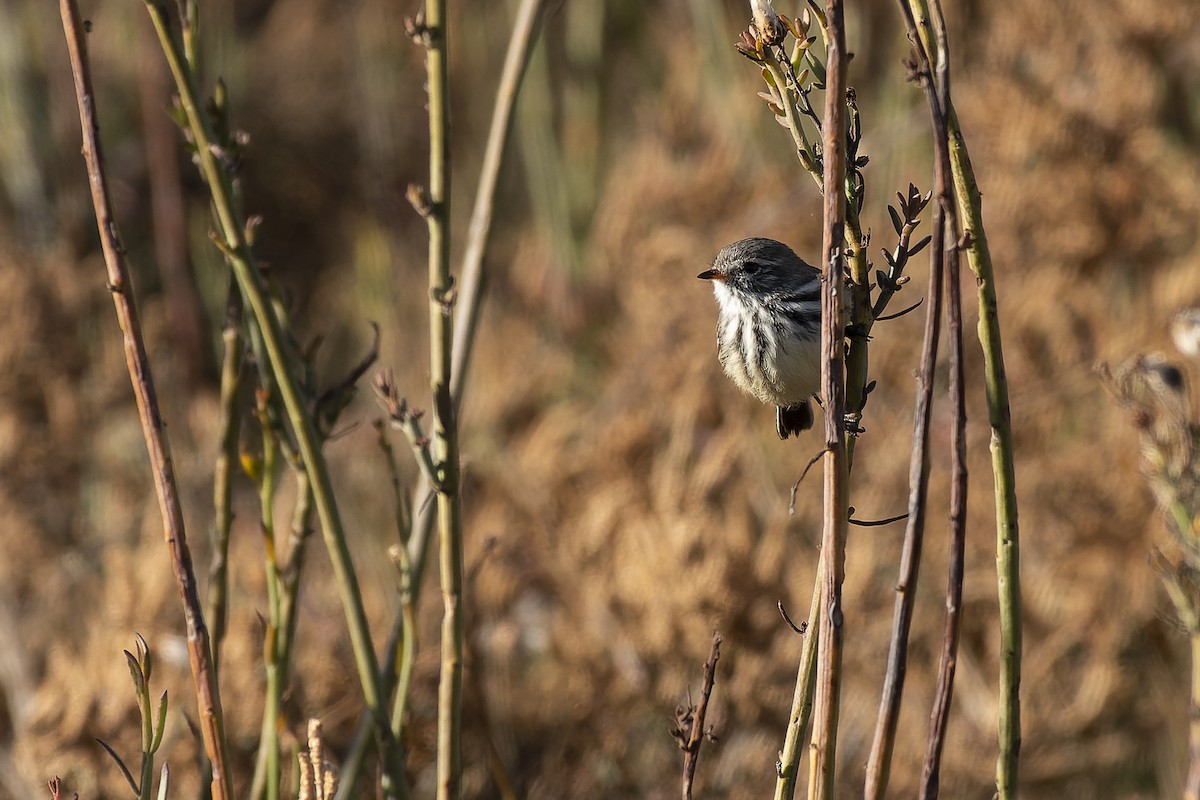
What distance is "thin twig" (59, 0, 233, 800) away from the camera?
150cm

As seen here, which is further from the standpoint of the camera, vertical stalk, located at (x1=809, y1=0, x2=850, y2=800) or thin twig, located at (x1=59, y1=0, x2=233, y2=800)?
thin twig, located at (x1=59, y1=0, x2=233, y2=800)

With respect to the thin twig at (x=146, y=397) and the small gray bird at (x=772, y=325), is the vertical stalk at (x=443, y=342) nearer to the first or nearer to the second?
the thin twig at (x=146, y=397)

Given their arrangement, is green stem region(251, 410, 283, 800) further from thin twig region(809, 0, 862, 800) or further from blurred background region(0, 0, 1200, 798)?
thin twig region(809, 0, 862, 800)

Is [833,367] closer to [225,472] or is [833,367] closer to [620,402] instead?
[225,472]

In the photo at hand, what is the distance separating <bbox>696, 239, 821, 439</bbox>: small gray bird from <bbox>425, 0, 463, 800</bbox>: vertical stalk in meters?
0.92

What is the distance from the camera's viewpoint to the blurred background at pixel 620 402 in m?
3.91

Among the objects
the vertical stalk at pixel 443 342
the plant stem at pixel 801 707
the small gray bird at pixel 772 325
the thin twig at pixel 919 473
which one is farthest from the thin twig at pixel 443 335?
the small gray bird at pixel 772 325

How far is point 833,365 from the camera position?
1.26 meters

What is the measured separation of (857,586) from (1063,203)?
6.90ft

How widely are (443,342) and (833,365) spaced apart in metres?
0.56

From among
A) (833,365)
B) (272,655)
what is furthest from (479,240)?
(833,365)

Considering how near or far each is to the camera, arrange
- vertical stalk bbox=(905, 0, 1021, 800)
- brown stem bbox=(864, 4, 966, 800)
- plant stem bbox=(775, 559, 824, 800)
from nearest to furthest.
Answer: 1. brown stem bbox=(864, 4, 966, 800)
2. vertical stalk bbox=(905, 0, 1021, 800)
3. plant stem bbox=(775, 559, 824, 800)

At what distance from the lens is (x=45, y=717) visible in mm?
3158

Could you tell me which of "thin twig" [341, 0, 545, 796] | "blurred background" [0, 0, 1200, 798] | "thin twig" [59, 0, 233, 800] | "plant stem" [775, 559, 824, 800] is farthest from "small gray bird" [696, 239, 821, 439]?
"thin twig" [59, 0, 233, 800]
